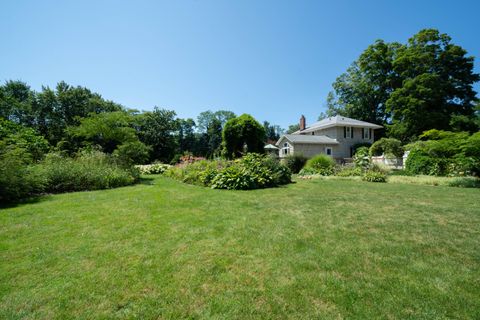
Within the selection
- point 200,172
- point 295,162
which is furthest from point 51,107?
point 295,162

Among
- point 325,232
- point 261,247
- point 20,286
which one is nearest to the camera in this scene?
point 20,286

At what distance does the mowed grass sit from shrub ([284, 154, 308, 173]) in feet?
40.2

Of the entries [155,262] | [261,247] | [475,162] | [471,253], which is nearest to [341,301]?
[261,247]

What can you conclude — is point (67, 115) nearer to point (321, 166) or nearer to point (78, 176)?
point (78, 176)

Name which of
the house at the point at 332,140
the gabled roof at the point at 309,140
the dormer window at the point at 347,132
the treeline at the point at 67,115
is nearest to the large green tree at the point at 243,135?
the treeline at the point at 67,115

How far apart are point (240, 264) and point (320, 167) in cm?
1387

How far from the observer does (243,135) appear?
21750 millimetres

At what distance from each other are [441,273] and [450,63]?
31.5 metres

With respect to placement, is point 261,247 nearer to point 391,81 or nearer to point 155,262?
point 155,262

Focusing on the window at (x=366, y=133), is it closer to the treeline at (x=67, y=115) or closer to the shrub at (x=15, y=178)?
the treeline at (x=67, y=115)

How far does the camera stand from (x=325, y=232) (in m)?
3.70

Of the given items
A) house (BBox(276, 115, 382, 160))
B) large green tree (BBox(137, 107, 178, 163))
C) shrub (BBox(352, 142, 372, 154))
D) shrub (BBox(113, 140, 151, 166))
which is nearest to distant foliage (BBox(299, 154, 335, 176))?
house (BBox(276, 115, 382, 160))

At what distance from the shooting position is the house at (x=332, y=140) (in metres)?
22.4

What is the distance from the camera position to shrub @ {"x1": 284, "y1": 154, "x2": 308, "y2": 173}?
1722cm
